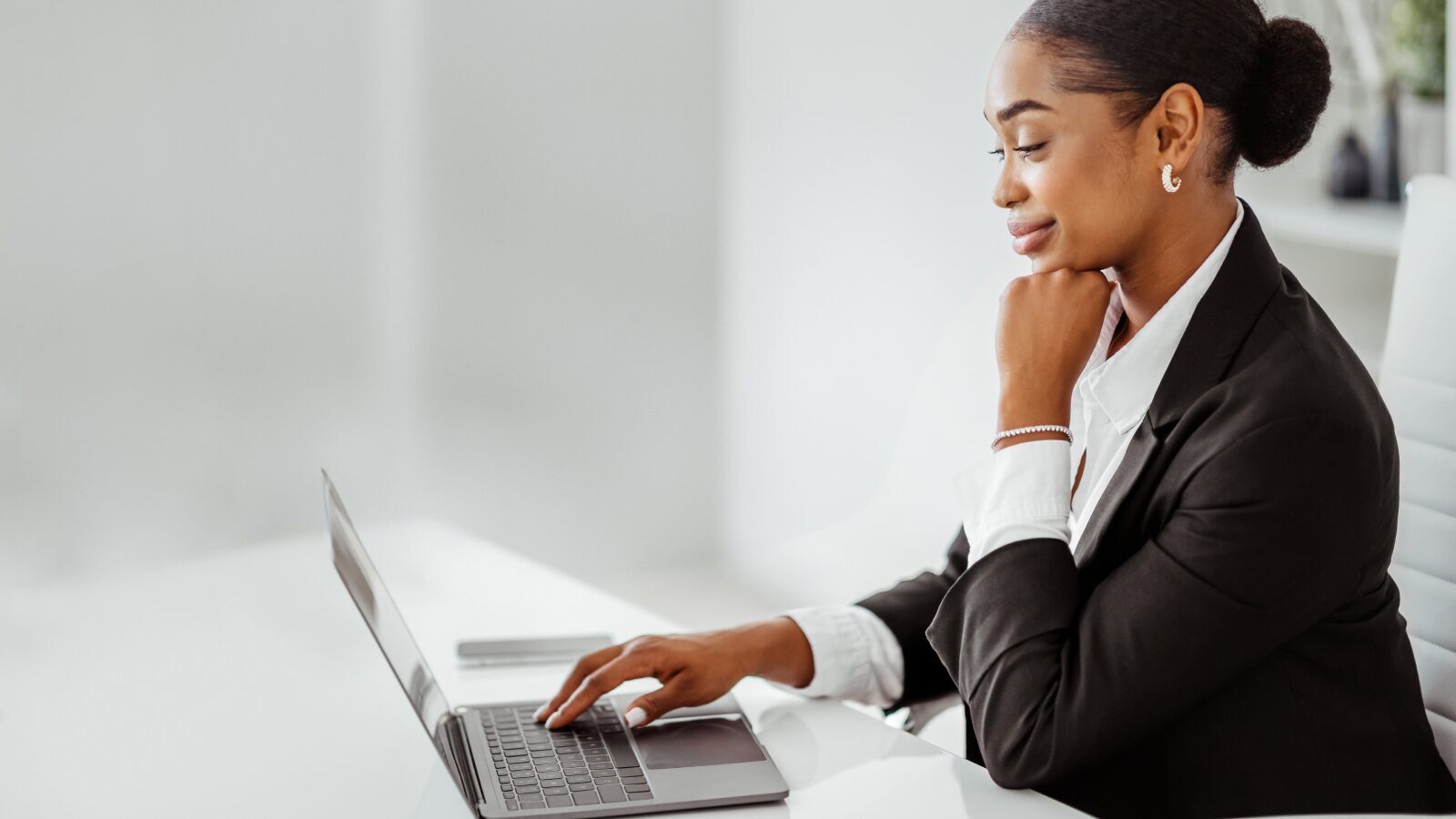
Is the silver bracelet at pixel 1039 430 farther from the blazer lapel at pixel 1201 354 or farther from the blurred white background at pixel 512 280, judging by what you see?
the blurred white background at pixel 512 280

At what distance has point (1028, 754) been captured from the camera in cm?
107

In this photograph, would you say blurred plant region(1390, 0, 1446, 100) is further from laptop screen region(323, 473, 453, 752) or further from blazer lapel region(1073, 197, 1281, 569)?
laptop screen region(323, 473, 453, 752)

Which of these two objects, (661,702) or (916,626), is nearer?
(661,702)

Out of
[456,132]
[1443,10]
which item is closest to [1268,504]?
[1443,10]

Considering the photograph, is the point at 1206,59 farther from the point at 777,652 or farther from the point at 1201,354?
the point at 777,652

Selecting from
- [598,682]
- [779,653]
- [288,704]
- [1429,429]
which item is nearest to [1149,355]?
[1429,429]

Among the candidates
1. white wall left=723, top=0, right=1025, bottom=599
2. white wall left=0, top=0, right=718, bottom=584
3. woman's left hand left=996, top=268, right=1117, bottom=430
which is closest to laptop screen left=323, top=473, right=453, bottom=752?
woman's left hand left=996, top=268, right=1117, bottom=430

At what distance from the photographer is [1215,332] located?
1153 mm

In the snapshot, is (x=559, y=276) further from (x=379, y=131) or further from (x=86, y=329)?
(x=86, y=329)

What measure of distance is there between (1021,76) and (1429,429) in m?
0.48

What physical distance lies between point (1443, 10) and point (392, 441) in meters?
2.45

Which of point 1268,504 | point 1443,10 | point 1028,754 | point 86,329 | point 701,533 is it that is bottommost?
point 701,533

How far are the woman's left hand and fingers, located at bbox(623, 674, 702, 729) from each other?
346mm

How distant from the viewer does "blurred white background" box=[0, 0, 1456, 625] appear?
3.25 metres
